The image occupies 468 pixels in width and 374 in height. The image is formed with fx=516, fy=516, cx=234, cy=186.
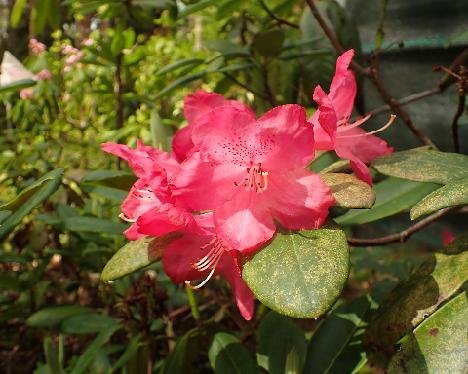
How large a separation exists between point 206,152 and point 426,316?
1.13 feet

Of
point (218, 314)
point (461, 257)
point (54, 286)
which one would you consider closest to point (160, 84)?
point (54, 286)

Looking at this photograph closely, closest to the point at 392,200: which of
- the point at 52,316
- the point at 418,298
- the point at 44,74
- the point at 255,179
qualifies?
the point at 418,298

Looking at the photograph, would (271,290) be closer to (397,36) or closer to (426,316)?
(426,316)

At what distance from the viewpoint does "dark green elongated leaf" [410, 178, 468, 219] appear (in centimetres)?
52

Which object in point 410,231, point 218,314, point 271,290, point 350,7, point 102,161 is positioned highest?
point 271,290

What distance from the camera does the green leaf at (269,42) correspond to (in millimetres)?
1237

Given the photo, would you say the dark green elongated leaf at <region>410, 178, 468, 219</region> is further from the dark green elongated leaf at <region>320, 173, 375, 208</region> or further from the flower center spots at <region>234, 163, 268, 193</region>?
the flower center spots at <region>234, 163, 268, 193</region>

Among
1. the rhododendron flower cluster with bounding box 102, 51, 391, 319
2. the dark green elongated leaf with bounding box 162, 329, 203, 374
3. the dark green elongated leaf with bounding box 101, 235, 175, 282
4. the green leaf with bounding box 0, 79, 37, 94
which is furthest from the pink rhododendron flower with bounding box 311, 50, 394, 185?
the green leaf with bounding box 0, 79, 37, 94

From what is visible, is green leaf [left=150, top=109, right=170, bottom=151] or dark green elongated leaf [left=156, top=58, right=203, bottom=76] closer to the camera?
green leaf [left=150, top=109, right=170, bottom=151]

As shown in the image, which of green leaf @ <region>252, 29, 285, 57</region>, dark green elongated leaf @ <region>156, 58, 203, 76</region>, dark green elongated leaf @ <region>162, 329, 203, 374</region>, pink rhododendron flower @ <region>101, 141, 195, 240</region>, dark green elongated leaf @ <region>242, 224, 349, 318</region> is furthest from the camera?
dark green elongated leaf @ <region>156, 58, 203, 76</region>

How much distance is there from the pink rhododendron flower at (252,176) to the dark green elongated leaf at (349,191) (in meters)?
0.02

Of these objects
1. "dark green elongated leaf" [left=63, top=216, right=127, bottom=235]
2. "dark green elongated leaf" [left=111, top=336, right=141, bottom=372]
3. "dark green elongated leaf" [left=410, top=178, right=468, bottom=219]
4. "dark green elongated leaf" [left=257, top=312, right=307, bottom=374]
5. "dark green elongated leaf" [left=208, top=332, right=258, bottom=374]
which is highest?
"dark green elongated leaf" [left=410, top=178, right=468, bottom=219]

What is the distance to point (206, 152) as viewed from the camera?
633 millimetres

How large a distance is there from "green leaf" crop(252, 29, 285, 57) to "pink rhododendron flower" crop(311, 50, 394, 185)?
1.70ft
